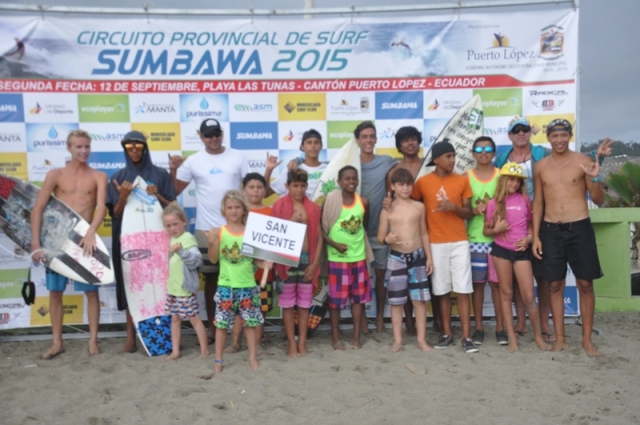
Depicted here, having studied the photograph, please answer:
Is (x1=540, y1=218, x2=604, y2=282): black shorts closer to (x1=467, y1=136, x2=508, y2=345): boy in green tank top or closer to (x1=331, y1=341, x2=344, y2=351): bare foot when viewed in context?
(x1=467, y1=136, x2=508, y2=345): boy in green tank top

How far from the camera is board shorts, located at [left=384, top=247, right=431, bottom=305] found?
4625 millimetres

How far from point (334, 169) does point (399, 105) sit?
110 centimetres

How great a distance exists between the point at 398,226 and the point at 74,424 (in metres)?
2.83

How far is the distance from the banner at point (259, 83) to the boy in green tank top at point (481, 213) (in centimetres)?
96

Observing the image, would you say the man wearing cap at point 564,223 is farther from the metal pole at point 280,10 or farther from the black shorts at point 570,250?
the metal pole at point 280,10

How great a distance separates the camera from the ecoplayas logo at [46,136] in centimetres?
546

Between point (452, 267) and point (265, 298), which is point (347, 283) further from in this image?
point (452, 267)

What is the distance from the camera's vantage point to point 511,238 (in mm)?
4574

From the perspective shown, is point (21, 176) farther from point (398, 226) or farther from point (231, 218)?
point (398, 226)

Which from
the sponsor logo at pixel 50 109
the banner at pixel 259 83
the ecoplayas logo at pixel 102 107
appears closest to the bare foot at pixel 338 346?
the banner at pixel 259 83

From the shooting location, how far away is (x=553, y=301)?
15.1ft

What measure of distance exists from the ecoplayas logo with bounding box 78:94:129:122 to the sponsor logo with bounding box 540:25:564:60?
4338 millimetres

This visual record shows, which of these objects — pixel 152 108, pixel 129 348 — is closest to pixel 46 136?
pixel 152 108

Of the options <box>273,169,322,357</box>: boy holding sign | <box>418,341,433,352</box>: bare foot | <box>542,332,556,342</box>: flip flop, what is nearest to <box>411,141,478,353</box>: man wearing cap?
<box>418,341,433,352</box>: bare foot
